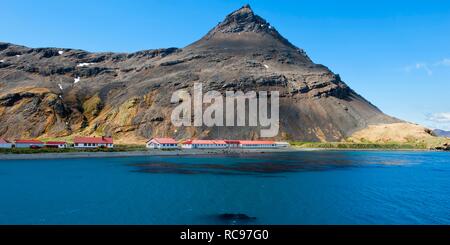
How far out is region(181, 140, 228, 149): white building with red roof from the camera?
144 m

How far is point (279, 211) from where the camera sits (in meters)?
35.5

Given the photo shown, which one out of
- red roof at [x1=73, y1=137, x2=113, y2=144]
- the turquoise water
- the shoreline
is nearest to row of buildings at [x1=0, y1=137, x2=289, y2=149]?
red roof at [x1=73, y1=137, x2=113, y2=144]

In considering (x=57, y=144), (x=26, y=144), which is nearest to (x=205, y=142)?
(x=57, y=144)

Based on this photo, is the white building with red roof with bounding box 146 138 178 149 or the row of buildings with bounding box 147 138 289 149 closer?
the white building with red roof with bounding box 146 138 178 149

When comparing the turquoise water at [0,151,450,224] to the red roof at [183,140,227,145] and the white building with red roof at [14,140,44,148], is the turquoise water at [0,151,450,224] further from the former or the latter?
the red roof at [183,140,227,145]

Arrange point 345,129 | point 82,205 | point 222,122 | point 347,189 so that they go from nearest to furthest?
1. point 82,205
2. point 347,189
3. point 222,122
4. point 345,129

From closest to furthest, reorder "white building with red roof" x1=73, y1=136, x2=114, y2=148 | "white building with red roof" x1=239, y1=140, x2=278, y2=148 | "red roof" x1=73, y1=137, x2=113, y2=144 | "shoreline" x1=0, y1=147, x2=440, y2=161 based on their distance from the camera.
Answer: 1. "shoreline" x1=0, y1=147, x2=440, y2=161
2. "white building with red roof" x1=73, y1=136, x2=114, y2=148
3. "red roof" x1=73, y1=137, x2=113, y2=144
4. "white building with red roof" x1=239, y1=140, x2=278, y2=148

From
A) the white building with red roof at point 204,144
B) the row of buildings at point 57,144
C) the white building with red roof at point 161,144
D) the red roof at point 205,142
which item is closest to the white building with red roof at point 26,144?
the row of buildings at point 57,144

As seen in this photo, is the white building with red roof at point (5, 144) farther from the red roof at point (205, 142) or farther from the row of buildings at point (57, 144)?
the red roof at point (205, 142)

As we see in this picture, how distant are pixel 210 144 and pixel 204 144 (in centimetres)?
319

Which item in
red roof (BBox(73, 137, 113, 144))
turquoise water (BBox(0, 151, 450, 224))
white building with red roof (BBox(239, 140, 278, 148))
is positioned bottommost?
turquoise water (BBox(0, 151, 450, 224))

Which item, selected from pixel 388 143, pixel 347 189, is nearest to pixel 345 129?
pixel 388 143
